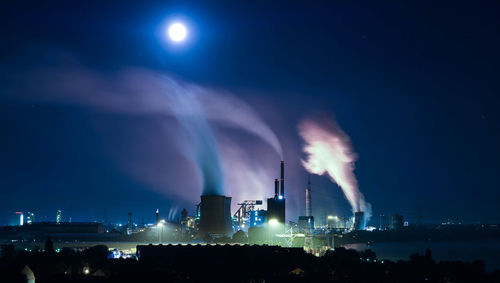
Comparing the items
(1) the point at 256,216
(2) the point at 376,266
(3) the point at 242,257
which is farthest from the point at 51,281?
(1) the point at 256,216

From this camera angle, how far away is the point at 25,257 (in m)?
62.8

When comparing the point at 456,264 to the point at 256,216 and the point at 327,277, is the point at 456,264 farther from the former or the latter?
the point at 256,216

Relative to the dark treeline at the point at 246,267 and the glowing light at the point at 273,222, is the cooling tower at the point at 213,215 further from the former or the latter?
the dark treeline at the point at 246,267

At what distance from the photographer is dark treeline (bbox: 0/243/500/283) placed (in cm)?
5569

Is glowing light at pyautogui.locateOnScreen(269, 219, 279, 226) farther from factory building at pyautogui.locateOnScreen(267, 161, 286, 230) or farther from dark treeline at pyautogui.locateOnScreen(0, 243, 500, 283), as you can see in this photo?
dark treeline at pyautogui.locateOnScreen(0, 243, 500, 283)

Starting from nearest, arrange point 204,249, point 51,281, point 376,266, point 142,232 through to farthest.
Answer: point 51,281
point 376,266
point 204,249
point 142,232

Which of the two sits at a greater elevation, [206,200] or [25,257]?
[206,200]

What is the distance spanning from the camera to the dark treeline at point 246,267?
5569 cm

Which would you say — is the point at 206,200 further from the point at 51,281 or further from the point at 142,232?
the point at 51,281

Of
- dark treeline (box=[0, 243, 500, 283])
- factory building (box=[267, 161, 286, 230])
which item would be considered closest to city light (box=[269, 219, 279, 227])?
factory building (box=[267, 161, 286, 230])

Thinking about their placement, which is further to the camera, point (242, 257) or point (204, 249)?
point (204, 249)

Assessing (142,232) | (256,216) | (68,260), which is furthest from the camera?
(142,232)

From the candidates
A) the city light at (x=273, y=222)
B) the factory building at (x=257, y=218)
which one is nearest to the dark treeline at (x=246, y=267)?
the city light at (x=273, y=222)

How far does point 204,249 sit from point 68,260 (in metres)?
22.0
